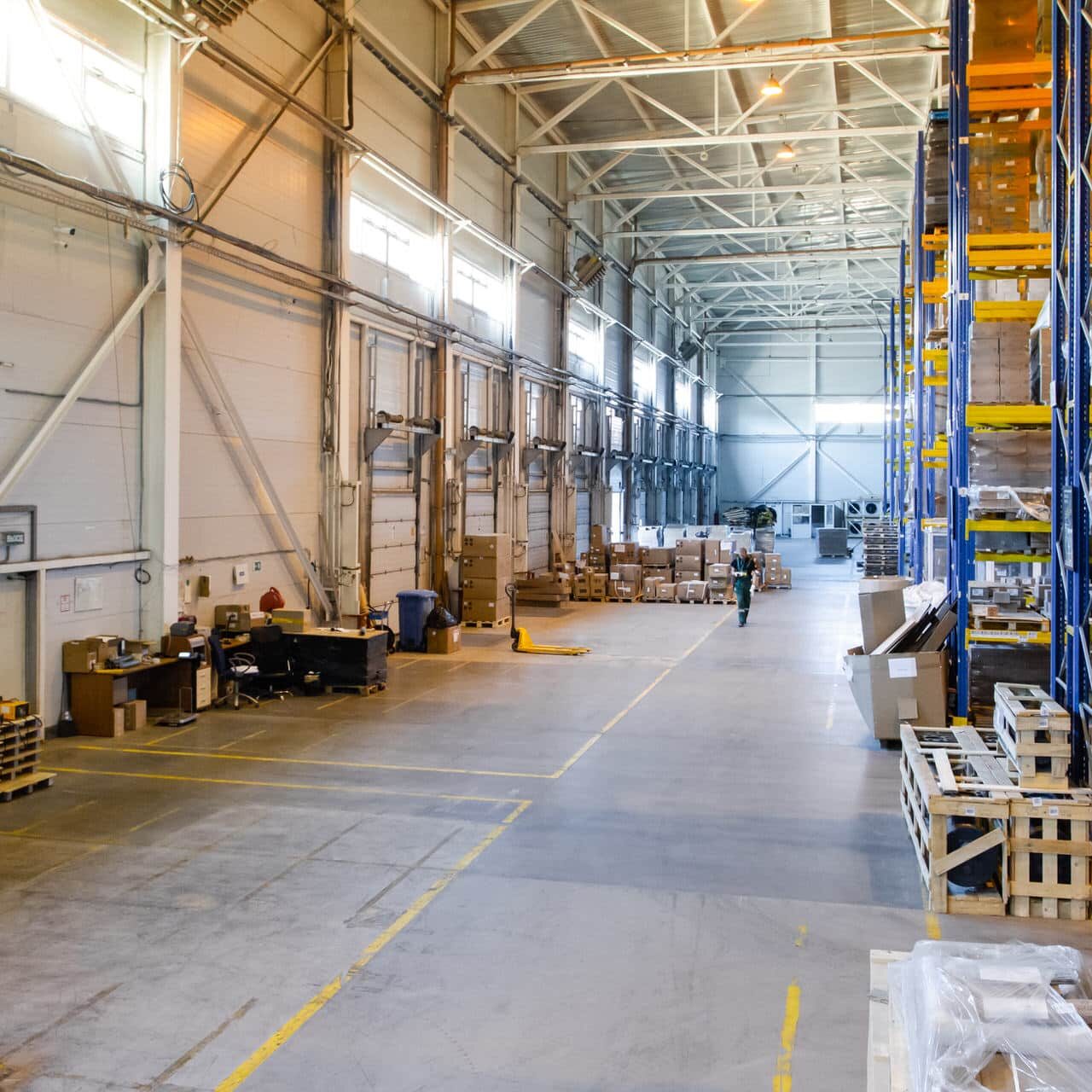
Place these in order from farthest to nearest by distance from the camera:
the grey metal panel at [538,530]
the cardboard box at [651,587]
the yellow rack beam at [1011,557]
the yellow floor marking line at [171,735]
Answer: the grey metal panel at [538,530]
the cardboard box at [651,587]
the yellow floor marking line at [171,735]
the yellow rack beam at [1011,557]

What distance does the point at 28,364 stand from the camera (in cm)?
1021

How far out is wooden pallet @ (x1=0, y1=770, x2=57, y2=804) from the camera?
8.45 meters

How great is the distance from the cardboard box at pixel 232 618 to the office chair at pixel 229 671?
41 centimetres

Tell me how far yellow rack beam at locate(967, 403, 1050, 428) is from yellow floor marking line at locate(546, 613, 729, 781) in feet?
15.4

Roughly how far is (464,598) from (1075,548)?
13881 millimetres

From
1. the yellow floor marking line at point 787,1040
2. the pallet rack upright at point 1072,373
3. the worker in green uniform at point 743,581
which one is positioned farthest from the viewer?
the worker in green uniform at point 743,581

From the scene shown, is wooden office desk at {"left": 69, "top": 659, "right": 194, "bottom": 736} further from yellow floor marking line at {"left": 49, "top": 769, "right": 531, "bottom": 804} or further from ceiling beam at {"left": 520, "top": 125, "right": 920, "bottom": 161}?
ceiling beam at {"left": 520, "top": 125, "right": 920, "bottom": 161}

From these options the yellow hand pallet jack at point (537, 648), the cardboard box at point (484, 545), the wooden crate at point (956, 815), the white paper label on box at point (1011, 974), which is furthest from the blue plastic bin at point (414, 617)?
the white paper label on box at point (1011, 974)

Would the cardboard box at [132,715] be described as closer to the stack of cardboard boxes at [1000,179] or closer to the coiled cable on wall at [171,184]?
the coiled cable on wall at [171,184]

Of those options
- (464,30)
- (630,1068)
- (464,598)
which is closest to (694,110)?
(464,30)

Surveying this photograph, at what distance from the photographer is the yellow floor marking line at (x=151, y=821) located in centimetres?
765

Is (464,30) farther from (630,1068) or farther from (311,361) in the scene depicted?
(630,1068)

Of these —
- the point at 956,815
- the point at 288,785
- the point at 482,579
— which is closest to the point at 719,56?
the point at 482,579

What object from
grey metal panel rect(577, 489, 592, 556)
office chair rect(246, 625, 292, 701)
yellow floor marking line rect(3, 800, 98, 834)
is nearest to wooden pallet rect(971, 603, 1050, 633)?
office chair rect(246, 625, 292, 701)
